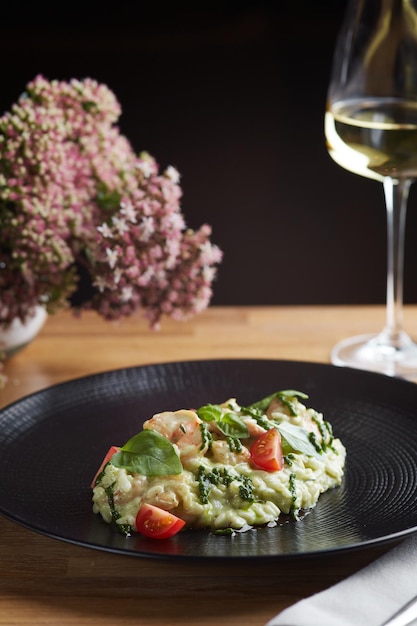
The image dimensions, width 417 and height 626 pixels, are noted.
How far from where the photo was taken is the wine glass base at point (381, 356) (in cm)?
206

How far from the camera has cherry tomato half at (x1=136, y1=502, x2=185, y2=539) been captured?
1228 millimetres

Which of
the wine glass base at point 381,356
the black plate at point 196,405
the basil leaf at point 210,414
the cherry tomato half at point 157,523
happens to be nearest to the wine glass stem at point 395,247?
the wine glass base at point 381,356

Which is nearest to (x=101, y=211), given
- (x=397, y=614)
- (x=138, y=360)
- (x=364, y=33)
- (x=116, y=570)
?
→ (x=138, y=360)

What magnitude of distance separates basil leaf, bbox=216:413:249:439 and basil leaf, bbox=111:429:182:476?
0.11 metres

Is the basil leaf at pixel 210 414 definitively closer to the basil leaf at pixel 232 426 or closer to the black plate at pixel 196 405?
the basil leaf at pixel 232 426

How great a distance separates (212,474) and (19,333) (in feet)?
3.03

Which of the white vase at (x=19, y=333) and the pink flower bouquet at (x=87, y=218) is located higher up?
the pink flower bouquet at (x=87, y=218)

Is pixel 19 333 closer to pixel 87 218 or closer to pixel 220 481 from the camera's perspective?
pixel 87 218

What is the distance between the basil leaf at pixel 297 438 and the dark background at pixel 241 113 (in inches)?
88.5

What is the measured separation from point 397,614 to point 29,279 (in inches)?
44.6

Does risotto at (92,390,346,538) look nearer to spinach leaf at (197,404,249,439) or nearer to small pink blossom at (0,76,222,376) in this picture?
spinach leaf at (197,404,249,439)

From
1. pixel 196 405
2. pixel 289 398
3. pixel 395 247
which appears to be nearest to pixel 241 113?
pixel 395 247

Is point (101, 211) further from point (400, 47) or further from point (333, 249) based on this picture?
point (333, 249)

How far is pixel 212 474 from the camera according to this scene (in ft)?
4.30
